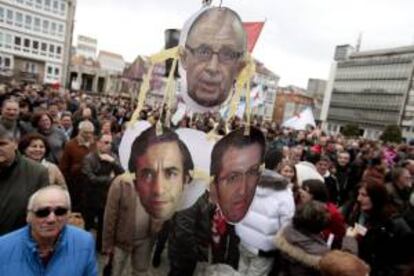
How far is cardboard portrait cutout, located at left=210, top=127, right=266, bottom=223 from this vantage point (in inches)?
149

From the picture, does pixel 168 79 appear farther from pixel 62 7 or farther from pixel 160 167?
pixel 62 7

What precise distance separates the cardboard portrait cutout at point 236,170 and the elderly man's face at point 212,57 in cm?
41

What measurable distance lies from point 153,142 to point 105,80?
268 ft

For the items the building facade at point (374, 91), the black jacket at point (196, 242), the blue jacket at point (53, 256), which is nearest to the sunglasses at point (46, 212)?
the blue jacket at point (53, 256)

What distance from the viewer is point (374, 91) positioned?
271 feet

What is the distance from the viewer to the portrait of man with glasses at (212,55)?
3676 mm

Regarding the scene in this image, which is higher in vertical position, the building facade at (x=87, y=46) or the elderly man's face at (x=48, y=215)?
the building facade at (x=87, y=46)

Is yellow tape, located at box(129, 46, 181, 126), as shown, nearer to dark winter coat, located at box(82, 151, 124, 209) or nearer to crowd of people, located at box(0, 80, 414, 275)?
crowd of people, located at box(0, 80, 414, 275)

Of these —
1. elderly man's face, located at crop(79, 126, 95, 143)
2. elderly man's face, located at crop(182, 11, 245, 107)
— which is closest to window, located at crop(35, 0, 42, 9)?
elderly man's face, located at crop(79, 126, 95, 143)

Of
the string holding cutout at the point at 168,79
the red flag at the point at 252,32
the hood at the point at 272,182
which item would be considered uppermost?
the red flag at the point at 252,32

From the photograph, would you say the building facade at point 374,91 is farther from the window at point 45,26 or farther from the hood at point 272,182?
the hood at point 272,182

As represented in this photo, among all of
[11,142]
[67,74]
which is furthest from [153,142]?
[67,74]

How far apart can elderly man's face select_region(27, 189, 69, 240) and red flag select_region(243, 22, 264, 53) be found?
205 centimetres

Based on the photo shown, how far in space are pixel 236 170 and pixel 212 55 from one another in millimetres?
1010
